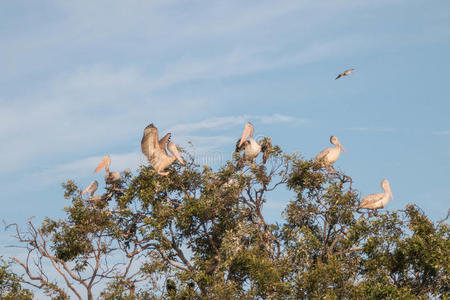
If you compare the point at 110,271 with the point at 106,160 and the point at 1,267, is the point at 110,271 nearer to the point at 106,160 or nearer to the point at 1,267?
the point at 1,267

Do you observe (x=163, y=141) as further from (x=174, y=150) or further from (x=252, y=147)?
(x=252, y=147)

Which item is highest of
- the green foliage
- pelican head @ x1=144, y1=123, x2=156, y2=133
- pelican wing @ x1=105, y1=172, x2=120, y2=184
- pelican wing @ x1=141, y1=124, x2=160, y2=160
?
pelican head @ x1=144, y1=123, x2=156, y2=133

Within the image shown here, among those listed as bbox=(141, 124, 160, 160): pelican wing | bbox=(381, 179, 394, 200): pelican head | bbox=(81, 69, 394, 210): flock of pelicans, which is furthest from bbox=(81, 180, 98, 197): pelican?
bbox=(381, 179, 394, 200): pelican head

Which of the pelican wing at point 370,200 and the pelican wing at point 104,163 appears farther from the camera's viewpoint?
the pelican wing at point 104,163

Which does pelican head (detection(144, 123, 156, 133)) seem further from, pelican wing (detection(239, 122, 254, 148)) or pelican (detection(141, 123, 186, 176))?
pelican wing (detection(239, 122, 254, 148))

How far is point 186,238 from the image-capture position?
21.6m

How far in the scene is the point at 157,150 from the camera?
22031mm

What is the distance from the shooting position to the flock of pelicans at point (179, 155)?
21.3 metres

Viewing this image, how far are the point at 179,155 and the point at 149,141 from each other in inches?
51.5

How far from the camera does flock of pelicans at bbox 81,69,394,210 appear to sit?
21266mm

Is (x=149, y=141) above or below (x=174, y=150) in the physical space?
above

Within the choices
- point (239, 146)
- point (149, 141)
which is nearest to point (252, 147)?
point (239, 146)

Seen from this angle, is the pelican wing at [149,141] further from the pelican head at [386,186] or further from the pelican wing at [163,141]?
the pelican head at [386,186]

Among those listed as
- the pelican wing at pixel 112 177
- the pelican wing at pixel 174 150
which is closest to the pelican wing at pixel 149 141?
the pelican wing at pixel 174 150
